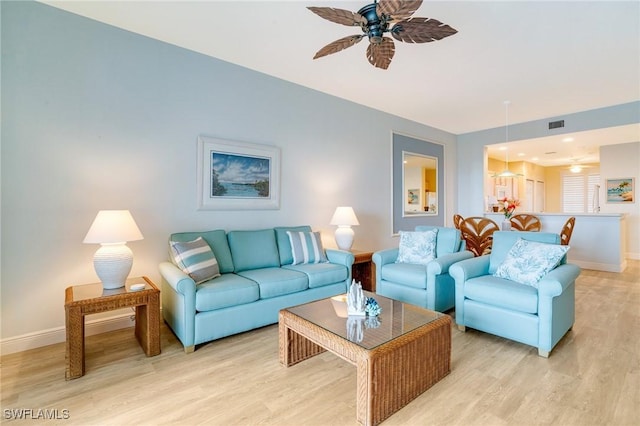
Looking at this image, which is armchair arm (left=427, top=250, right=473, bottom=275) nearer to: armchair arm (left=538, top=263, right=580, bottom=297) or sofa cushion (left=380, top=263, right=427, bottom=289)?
sofa cushion (left=380, top=263, right=427, bottom=289)

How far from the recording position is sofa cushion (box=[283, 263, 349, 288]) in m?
3.12

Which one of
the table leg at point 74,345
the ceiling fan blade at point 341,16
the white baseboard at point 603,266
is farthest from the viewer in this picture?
the white baseboard at point 603,266

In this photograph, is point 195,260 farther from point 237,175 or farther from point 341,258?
point 341,258

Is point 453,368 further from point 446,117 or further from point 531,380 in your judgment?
point 446,117

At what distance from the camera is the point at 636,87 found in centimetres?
409

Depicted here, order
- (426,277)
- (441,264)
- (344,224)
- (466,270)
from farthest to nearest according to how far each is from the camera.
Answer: (344,224) < (426,277) < (441,264) < (466,270)

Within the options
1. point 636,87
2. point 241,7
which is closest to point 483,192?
point 636,87

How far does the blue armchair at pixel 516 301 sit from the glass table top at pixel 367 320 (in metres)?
0.77

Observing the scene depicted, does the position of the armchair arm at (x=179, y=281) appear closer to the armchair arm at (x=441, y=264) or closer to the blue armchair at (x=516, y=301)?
the armchair arm at (x=441, y=264)

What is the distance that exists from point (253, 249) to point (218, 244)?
1.21ft

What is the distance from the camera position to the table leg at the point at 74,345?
2047 mm

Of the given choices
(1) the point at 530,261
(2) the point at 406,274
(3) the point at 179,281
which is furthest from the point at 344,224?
(3) the point at 179,281

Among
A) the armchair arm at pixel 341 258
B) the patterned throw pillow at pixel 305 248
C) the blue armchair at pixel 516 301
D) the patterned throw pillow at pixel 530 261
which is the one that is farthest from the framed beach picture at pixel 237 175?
the patterned throw pillow at pixel 530 261

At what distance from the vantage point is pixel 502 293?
2.52 m
